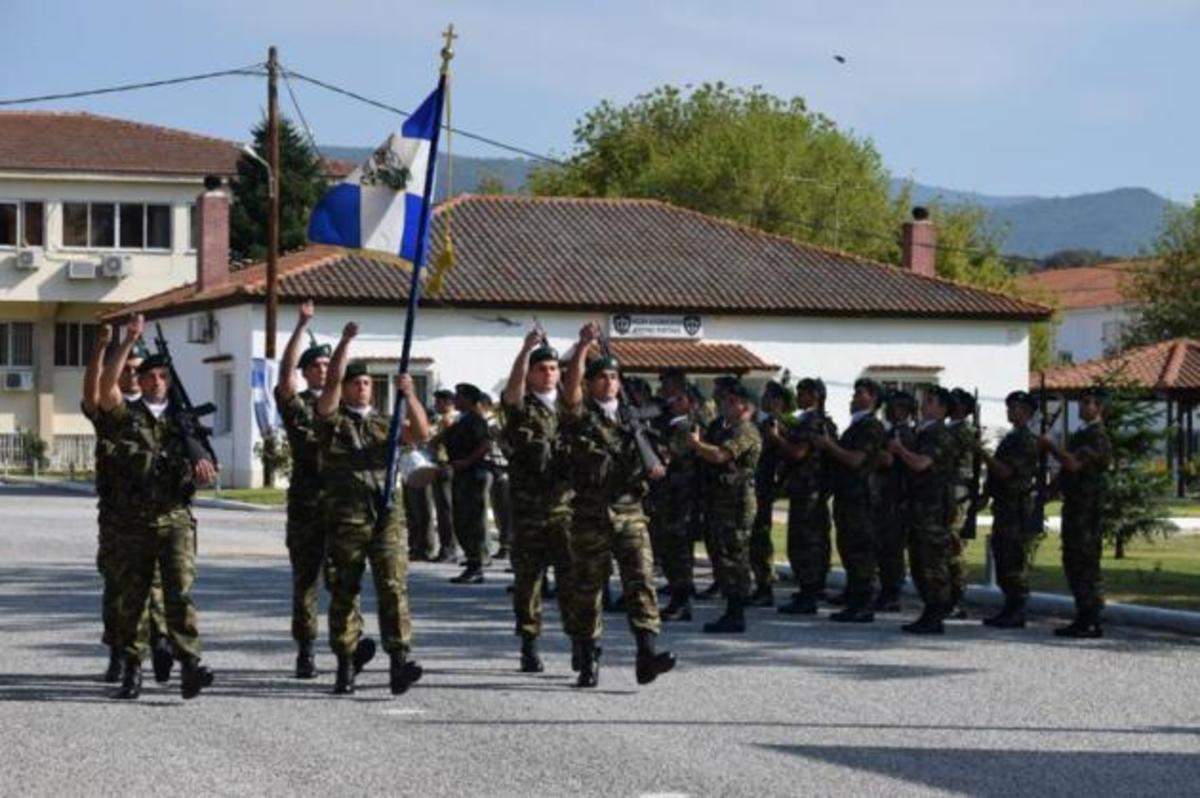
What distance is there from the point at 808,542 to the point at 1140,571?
5.69 metres

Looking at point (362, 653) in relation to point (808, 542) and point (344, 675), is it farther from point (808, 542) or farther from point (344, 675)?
point (808, 542)

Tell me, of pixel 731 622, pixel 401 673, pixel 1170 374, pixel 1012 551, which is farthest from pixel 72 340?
pixel 401 673

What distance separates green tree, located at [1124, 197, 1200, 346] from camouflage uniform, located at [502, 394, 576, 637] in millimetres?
64566

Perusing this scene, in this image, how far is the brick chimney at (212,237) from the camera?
53.3 m

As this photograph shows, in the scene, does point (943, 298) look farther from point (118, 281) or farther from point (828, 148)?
point (828, 148)

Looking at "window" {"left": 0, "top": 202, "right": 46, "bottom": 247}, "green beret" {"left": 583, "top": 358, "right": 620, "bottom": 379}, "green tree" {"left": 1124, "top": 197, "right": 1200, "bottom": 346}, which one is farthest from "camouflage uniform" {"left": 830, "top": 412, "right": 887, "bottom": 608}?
"green tree" {"left": 1124, "top": 197, "right": 1200, "bottom": 346}

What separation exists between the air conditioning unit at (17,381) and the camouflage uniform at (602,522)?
55080 mm

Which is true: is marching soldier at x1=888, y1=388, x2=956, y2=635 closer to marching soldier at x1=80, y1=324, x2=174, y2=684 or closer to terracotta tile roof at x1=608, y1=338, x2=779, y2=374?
marching soldier at x1=80, y1=324, x2=174, y2=684

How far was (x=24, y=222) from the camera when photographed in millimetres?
66750

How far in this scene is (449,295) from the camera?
48562mm

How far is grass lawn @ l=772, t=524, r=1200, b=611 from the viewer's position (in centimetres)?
2006

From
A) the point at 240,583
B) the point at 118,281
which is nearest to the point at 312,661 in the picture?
the point at 240,583

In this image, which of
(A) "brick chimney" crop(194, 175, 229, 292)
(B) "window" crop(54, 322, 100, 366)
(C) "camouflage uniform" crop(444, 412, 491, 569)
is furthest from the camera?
(B) "window" crop(54, 322, 100, 366)

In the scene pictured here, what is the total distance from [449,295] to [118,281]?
70.5 ft
